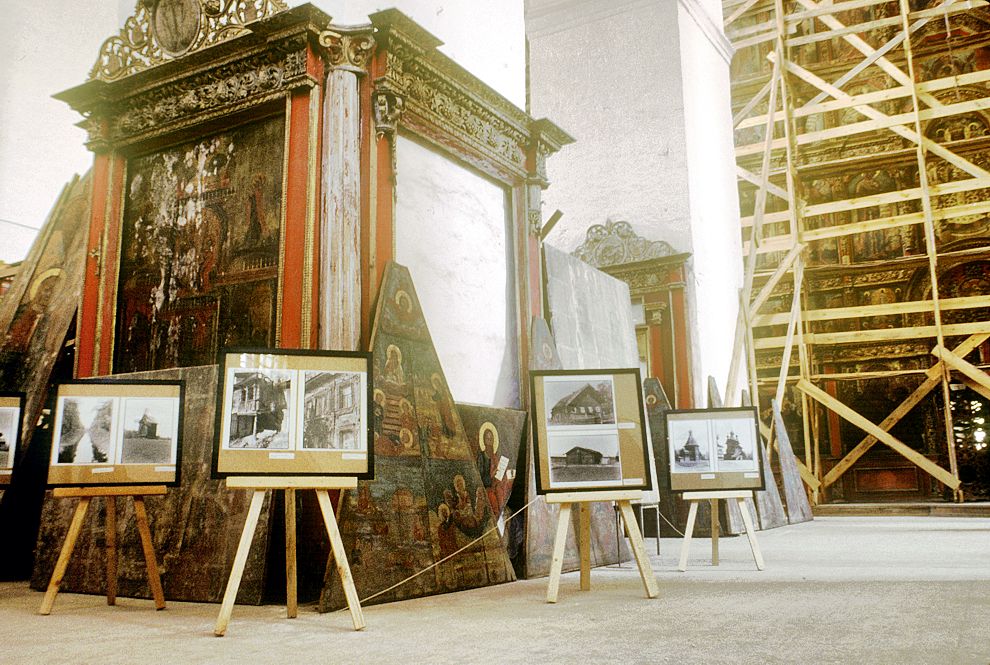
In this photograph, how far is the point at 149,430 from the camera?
4.23m

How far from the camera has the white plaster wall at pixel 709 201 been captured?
A: 11.2m

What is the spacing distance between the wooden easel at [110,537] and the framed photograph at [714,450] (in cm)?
308

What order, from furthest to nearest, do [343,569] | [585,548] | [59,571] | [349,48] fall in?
[349,48], [585,548], [59,571], [343,569]

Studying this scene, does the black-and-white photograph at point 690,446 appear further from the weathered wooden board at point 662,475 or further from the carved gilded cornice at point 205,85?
the carved gilded cornice at point 205,85

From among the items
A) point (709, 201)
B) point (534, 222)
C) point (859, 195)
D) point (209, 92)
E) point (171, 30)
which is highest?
point (859, 195)

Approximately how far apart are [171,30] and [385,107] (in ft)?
5.31

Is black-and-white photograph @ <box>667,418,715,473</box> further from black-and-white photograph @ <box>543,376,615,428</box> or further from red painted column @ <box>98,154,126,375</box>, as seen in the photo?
red painted column @ <box>98,154,126,375</box>

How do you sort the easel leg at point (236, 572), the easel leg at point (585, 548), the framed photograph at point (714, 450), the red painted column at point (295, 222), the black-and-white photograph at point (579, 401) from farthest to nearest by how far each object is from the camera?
the framed photograph at point (714, 450)
the red painted column at point (295, 222)
the easel leg at point (585, 548)
the black-and-white photograph at point (579, 401)
the easel leg at point (236, 572)

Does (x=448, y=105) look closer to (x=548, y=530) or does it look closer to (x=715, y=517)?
(x=548, y=530)

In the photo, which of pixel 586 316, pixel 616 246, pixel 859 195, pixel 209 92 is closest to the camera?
pixel 209 92

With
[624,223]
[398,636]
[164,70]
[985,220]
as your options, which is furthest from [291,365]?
[985,220]

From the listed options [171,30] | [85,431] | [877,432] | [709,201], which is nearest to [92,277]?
[171,30]

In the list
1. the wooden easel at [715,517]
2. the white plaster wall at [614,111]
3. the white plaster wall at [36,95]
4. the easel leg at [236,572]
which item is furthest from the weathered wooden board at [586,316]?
the white plaster wall at [36,95]

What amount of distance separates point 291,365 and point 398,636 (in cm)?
125
